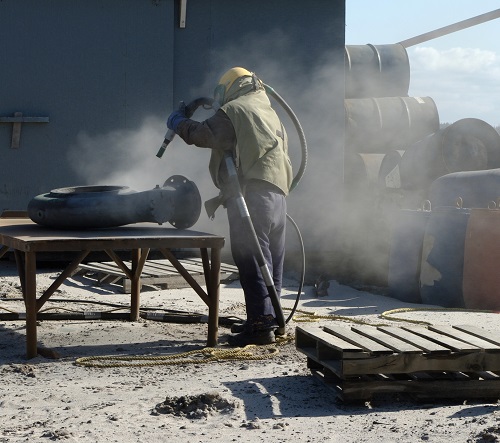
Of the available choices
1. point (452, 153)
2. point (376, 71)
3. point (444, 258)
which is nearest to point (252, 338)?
point (444, 258)

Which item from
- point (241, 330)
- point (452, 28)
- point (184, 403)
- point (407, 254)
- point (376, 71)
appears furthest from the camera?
point (452, 28)

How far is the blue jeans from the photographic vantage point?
644 cm

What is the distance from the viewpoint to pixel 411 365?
16.1 ft

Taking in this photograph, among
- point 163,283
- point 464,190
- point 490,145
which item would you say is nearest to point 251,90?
point 163,283

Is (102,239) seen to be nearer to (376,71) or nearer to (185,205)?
(185,205)

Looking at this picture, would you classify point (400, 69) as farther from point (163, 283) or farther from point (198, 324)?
point (198, 324)

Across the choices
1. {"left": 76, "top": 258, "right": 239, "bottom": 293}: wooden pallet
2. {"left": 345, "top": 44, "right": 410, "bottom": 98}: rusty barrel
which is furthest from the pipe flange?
{"left": 345, "top": 44, "right": 410, "bottom": 98}: rusty barrel

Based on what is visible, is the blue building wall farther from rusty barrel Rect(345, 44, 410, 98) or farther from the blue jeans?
the blue jeans

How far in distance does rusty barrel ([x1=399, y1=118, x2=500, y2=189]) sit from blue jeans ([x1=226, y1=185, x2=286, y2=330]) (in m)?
6.10

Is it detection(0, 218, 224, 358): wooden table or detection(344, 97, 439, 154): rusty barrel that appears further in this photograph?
detection(344, 97, 439, 154): rusty barrel

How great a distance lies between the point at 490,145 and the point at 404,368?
8.27 m

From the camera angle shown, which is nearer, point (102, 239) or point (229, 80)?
point (102, 239)

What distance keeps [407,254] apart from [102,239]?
403cm

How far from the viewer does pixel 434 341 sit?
5188 mm
